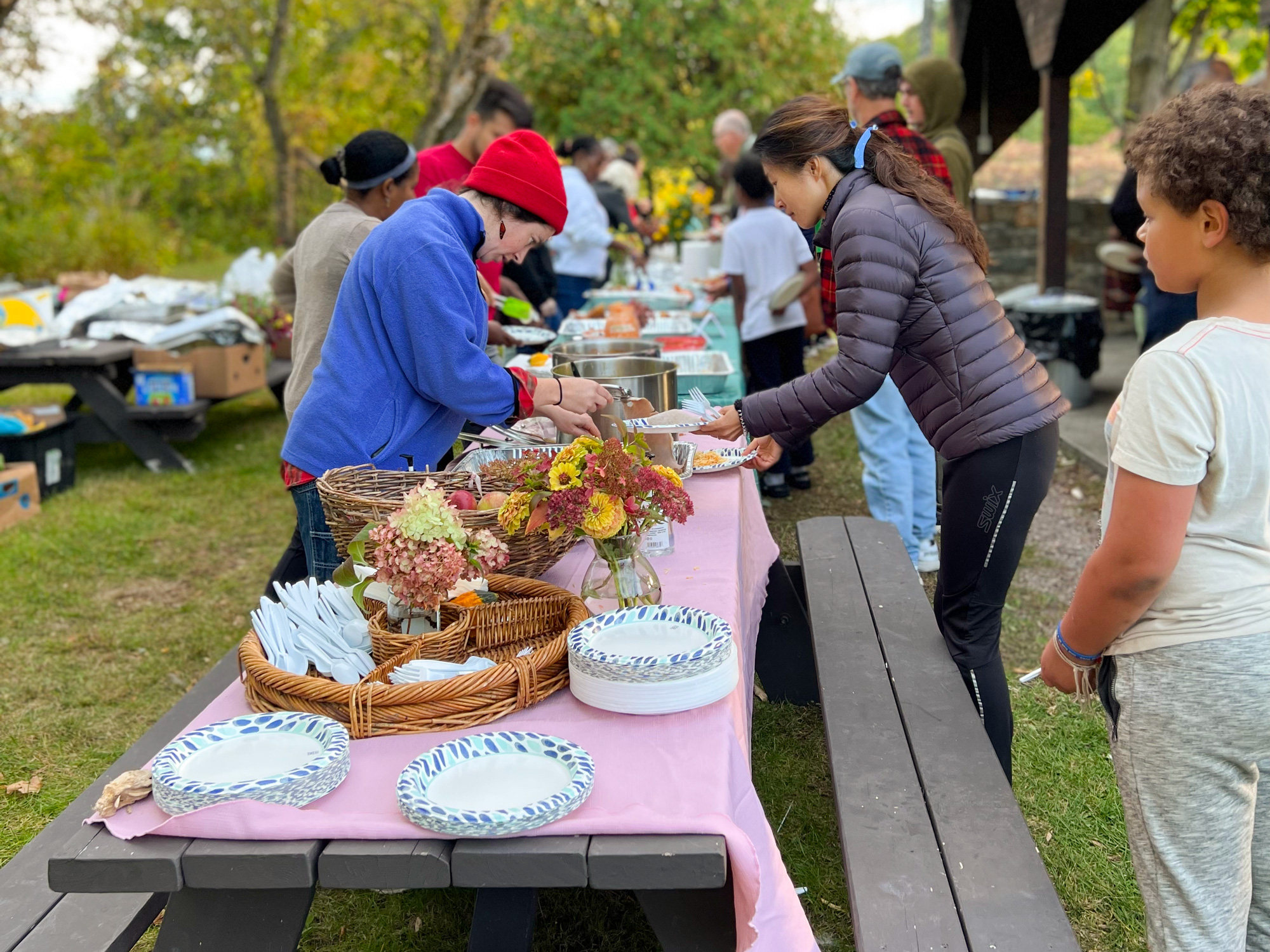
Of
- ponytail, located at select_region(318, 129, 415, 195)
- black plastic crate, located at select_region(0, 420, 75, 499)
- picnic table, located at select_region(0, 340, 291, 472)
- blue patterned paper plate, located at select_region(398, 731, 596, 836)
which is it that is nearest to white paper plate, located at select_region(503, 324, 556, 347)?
ponytail, located at select_region(318, 129, 415, 195)

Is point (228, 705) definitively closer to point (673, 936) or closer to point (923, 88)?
point (673, 936)

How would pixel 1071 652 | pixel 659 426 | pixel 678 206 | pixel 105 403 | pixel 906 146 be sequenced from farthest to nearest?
pixel 678 206 < pixel 105 403 < pixel 906 146 < pixel 659 426 < pixel 1071 652

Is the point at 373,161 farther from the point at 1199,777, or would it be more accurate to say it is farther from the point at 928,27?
the point at 928,27

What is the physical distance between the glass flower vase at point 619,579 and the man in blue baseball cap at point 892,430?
1988mm

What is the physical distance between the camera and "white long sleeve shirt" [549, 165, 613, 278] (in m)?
7.00

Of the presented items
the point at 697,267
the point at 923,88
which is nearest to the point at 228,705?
the point at 923,88

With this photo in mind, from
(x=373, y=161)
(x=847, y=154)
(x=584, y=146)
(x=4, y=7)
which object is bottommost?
(x=847, y=154)

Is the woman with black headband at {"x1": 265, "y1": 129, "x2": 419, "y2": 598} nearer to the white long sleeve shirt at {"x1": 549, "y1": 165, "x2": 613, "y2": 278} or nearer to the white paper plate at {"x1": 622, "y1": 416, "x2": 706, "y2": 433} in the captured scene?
the white paper plate at {"x1": 622, "y1": 416, "x2": 706, "y2": 433}

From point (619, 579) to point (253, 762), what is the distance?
0.72 metres

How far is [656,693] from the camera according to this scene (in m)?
1.62

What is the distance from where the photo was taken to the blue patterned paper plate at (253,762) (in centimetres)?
143

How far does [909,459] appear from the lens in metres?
4.58

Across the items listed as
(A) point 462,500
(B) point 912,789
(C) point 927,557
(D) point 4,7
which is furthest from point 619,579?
(D) point 4,7

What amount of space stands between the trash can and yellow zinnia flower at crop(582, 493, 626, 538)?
624cm
